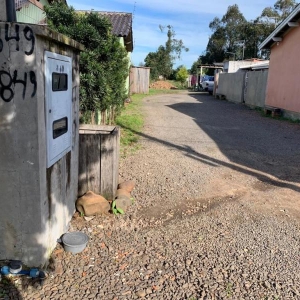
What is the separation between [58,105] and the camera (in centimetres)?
306

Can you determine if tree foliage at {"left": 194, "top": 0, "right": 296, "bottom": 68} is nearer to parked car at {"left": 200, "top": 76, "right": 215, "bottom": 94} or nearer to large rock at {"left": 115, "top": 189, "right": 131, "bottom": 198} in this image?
parked car at {"left": 200, "top": 76, "right": 215, "bottom": 94}

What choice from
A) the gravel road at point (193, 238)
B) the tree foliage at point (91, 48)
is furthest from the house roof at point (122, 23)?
the gravel road at point (193, 238)

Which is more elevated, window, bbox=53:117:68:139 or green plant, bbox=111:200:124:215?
window, bbox=53:117:68:139

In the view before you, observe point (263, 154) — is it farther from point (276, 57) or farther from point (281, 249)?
point (276, 57)

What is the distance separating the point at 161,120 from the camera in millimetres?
12742

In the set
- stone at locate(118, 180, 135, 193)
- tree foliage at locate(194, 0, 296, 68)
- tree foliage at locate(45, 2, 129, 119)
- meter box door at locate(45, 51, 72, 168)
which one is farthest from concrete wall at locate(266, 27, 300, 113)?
tree foliage at locate(194, 0, 296, 68)

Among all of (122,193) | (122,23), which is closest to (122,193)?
(122,193)

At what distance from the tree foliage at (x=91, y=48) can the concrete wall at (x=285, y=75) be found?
933 centimetres

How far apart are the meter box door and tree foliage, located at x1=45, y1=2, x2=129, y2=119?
11.0ft

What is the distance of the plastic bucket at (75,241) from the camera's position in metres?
3.15

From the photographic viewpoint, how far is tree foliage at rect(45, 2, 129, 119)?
21.2 feet

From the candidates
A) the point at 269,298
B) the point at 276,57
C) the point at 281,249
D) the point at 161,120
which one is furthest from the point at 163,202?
the point at 276,57

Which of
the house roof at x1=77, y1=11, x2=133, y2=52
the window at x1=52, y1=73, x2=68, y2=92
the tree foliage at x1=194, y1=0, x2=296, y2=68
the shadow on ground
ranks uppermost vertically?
the tree foliage at x1=194, y1=0, x2=296, y2=68

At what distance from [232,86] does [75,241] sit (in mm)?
22220
